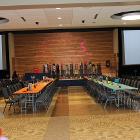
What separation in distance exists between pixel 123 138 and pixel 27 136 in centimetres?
211

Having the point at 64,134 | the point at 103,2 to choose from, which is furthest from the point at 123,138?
the point at 103,2

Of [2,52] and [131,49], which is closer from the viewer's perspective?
[2,52]

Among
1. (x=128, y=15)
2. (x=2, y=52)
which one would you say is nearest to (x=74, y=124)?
(x=128, y=15)

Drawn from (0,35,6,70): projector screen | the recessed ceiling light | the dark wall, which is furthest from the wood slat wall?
the recessed ceiling light

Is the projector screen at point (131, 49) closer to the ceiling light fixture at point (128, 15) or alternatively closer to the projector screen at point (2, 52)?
the ceiling light fixture at point (128, 15)

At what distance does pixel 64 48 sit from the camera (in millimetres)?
26453

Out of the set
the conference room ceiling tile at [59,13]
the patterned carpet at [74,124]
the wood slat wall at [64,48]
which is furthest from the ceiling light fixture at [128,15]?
the patterned carpet at [74,124]

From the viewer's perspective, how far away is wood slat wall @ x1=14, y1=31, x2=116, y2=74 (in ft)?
86.4

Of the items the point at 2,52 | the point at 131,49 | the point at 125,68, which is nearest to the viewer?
the point at 125,68

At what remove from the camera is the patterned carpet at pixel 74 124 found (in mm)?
7824

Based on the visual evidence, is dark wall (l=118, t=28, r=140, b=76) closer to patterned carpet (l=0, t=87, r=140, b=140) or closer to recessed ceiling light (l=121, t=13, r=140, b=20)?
recessed ceiling light (l=121, t=13, r=140, b=20)

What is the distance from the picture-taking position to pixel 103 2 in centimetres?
928

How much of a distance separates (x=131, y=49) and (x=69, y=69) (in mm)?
4681

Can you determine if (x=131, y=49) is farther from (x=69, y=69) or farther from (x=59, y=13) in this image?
(x=59, y=13)
